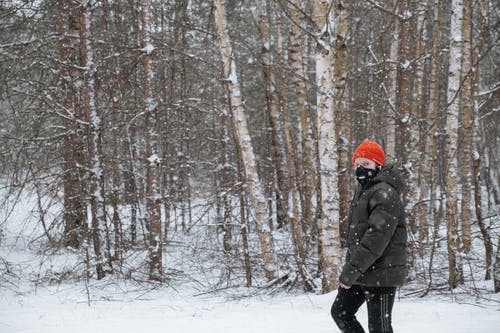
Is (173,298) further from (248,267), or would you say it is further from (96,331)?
(96,331)

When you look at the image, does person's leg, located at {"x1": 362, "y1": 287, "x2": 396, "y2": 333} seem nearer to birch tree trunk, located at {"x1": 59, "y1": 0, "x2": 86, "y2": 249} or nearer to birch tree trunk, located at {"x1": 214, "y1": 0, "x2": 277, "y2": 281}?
birch tree trunk, located at {"x1": 214, "y1": 0, "x2": 277, "y2": 281}

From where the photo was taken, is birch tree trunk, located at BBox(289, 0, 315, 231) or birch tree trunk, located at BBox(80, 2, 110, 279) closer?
birch tree trunk, located at BBox(80, 2, 110, 279)

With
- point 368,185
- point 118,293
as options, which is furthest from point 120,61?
point 368,185

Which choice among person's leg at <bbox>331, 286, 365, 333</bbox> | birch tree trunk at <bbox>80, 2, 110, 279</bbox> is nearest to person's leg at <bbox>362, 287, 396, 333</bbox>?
person's leg at <bbox>331, 286, 365, 333</bbox>

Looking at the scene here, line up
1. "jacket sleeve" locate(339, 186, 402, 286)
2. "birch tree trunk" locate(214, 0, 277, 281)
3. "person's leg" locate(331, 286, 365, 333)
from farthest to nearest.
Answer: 1. "birch tree trunk" locate(214, 0, 277, 281)
2. "person's leg" locate(331, 286, 365, 333)
3. "jacket sleeve" locate(339, 186, 402, 286)

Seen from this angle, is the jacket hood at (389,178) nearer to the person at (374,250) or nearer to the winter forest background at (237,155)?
the person at (374,250)

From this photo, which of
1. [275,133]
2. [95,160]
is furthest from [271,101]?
[95,160]

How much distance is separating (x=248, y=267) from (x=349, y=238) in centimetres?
469

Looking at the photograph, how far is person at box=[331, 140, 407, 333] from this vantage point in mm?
3150

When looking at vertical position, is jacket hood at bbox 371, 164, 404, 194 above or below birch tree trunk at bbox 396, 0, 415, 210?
below

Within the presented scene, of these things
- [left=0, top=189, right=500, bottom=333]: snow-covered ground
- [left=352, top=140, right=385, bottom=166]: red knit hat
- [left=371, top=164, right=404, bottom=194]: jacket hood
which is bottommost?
[left=0, top=189, right=500, bottom=333]: snow-covered ground

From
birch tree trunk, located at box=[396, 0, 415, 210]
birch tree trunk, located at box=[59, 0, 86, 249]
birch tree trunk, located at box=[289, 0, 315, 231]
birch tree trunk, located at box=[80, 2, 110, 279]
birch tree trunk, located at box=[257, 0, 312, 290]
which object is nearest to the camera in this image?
birch tree trunk, located at box=[257, 0, 312, 290]

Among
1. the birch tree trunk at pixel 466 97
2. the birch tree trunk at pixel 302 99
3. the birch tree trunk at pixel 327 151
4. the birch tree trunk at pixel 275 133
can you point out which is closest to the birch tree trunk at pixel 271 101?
the birch tree trunk at pixel 275 133

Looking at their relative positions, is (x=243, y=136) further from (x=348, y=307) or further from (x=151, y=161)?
(x=348, y=307)
